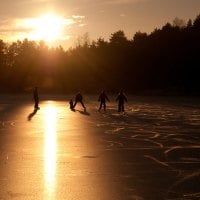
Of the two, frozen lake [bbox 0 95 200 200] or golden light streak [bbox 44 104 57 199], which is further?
golden light streak [bbox 44 104 57 199]

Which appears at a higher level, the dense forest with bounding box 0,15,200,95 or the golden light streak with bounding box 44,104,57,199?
the dense forest with bounding box 0,15,200,95

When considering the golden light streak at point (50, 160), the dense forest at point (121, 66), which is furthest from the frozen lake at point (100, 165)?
the dense forest at point (121, 66)

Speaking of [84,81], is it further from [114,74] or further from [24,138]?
[24,138]

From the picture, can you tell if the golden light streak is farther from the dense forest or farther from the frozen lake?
the dense forest

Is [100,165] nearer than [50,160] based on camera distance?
Yes

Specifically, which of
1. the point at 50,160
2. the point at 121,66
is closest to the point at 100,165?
the point at 50,160

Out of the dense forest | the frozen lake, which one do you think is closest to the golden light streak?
the frozen lake

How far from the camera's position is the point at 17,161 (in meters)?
11.8

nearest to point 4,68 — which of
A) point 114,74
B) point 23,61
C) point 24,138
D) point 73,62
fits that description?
point 23,61

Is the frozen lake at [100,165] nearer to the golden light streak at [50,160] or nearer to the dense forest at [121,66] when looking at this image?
the golden light streak at [50,160]

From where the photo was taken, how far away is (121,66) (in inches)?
3772

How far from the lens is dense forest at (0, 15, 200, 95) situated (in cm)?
8488

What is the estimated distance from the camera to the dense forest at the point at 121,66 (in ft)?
278

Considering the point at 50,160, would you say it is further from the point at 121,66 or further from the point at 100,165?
the point at 121,66
